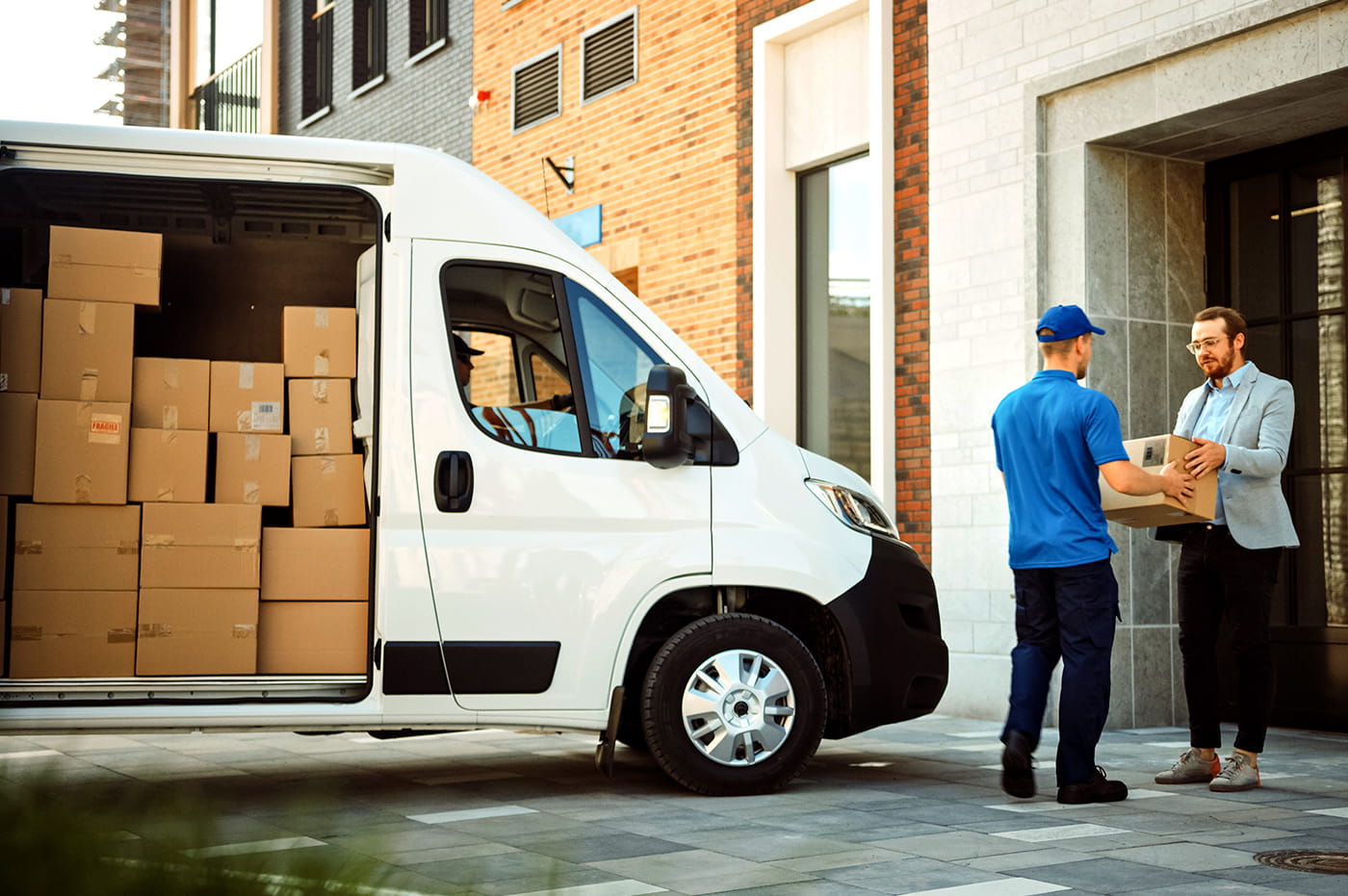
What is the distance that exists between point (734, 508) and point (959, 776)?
1.71 m

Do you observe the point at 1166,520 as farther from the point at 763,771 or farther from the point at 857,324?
the point at 857,324

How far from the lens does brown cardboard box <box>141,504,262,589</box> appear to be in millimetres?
6164

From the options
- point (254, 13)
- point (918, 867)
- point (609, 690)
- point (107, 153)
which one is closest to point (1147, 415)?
point (609, 690)

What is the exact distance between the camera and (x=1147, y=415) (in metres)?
8.99

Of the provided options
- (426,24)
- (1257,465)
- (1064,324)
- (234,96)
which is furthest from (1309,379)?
(234,96)

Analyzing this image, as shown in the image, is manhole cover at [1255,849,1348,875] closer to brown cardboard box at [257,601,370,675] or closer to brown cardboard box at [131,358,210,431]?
brown cardboard box at [257,601,370,675]

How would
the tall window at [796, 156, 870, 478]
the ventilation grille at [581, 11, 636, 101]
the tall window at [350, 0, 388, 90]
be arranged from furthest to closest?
the tall window at [350, 0, 388, 90] < the ventilation grille at [581, 11, 636, 101] < the tall window at [796, 156, 870, 478]

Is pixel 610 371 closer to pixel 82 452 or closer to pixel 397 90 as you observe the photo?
pixel 82 452

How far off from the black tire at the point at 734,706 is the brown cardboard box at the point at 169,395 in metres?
2.11

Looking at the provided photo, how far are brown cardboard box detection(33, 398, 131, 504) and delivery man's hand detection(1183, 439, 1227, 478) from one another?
415cm

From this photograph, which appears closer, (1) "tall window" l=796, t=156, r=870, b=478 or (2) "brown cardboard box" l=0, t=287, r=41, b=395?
(2) "brown cardboard box" l=0, t=287, r=41, b=395

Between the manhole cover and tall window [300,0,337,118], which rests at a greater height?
tall window [300,0,337,118]

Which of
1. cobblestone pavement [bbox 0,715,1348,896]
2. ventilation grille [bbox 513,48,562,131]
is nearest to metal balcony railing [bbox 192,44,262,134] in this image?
ventilation grille [bbox 513,48,562,131]

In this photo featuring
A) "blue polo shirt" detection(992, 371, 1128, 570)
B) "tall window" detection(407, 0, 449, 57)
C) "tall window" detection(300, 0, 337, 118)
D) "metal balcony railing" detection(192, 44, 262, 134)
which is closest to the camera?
"blue polo shirt" detection(992, 371, 1128, 570)
